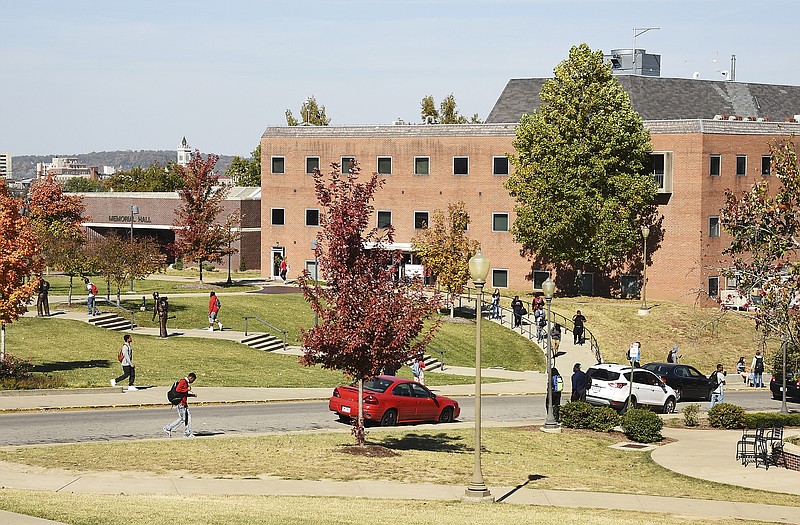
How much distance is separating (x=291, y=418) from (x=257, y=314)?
78.8 ft

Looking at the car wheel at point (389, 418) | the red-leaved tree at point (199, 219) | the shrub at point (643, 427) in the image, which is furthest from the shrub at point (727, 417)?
the red-leaved tree at point (199, 219)

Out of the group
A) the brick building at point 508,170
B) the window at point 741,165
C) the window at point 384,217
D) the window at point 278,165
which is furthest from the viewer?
the window at point 278,165

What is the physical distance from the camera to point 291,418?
31.7 metres

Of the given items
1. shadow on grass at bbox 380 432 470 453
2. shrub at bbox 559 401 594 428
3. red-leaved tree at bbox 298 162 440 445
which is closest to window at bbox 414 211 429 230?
shrub at bbox 559 401 594 428

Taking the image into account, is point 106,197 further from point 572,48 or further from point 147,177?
point 147,177

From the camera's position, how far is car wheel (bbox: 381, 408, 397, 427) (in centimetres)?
3053

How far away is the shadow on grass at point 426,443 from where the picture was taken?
26906mm

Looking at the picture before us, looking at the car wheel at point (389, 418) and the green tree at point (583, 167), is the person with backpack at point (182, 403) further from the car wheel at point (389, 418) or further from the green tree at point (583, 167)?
the green tree at point (583, 167)

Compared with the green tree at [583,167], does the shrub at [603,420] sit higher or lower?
lower

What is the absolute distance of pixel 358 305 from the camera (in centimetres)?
2444

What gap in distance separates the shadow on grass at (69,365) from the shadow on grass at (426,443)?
1541 centimetres

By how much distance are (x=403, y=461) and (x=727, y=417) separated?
13.5 m

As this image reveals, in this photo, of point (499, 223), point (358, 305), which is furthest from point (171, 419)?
point (499, 223)

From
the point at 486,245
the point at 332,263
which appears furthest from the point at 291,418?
the point at 486,245
